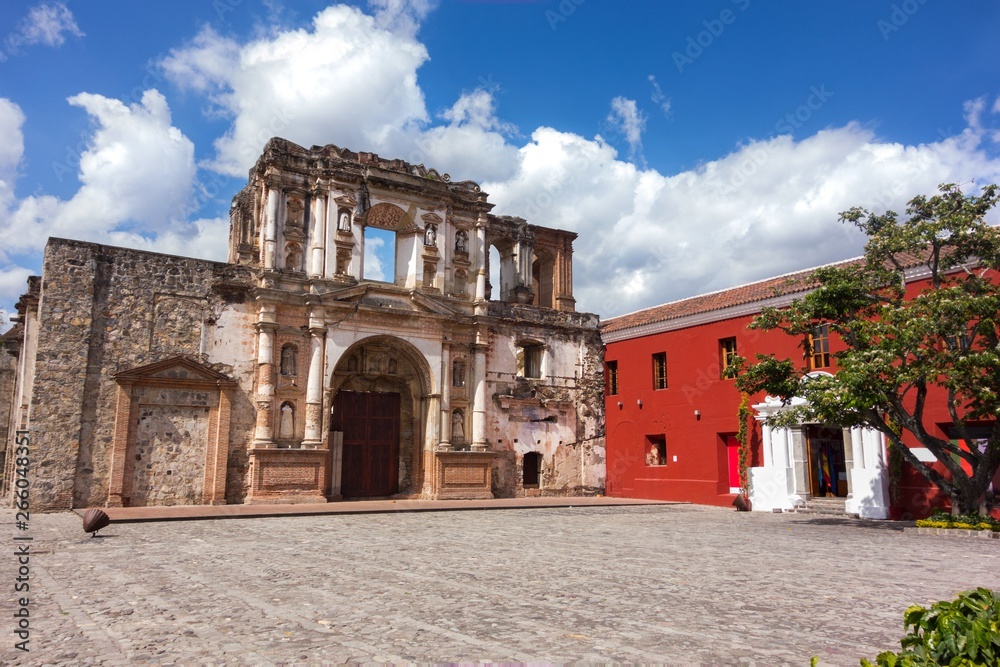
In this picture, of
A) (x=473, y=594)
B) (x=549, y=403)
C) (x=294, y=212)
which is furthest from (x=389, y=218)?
(x=473, y=594)

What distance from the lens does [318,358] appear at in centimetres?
2183

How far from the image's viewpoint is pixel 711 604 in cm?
696

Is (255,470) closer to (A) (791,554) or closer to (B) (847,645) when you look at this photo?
(A) (791,554)

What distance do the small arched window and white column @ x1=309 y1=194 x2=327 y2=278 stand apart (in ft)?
7.55

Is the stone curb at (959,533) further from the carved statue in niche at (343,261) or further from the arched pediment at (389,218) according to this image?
the arched pediment at (389,218)

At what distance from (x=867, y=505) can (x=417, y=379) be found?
13.5 meters

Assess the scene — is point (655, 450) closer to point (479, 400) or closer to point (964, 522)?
point (479, 400)

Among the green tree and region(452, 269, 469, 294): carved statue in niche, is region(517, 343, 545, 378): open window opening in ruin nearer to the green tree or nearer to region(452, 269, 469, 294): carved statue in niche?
region(452, 269, 469, 294): carved statue in niche

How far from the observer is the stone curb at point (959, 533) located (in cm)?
1391

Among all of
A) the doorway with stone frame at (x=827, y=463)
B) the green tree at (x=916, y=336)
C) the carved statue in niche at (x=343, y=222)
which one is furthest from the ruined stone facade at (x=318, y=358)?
the green tree at (x=916, y=336)

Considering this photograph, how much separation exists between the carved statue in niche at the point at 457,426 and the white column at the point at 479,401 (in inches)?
14.2

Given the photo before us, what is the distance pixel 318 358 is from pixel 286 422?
2058mm

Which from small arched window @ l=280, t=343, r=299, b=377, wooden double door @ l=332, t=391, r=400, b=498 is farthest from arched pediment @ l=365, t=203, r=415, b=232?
wooden double door @ l=332, t=391, r=400, b=498

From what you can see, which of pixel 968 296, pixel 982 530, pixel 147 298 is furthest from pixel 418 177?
pixel 982 530
